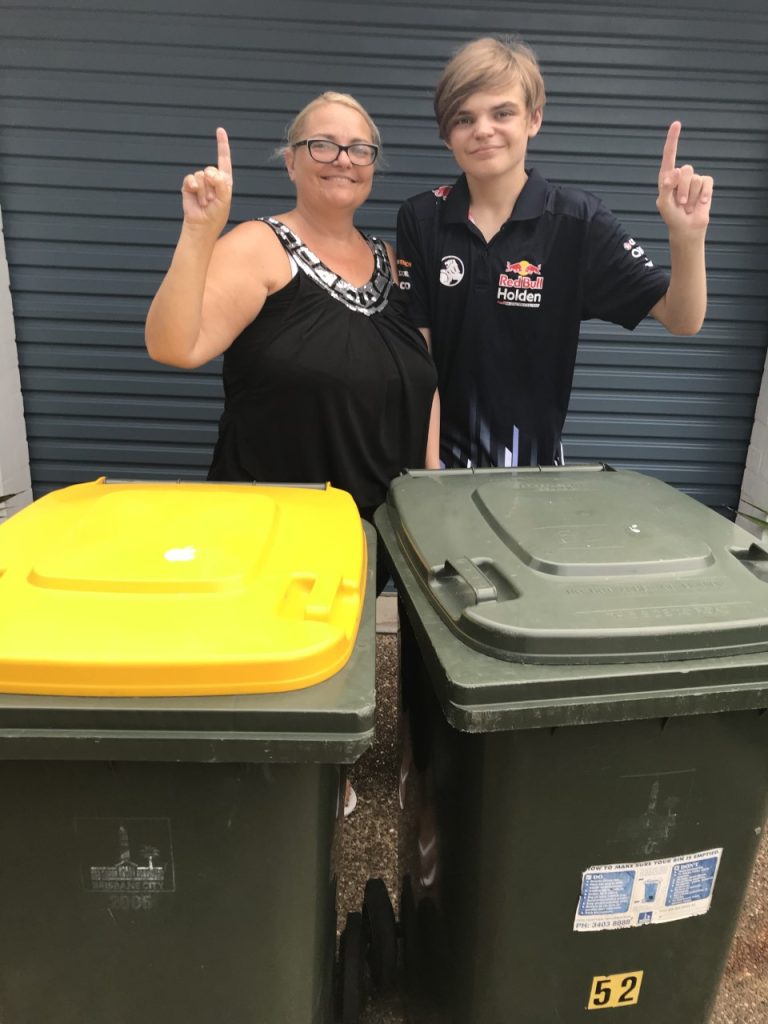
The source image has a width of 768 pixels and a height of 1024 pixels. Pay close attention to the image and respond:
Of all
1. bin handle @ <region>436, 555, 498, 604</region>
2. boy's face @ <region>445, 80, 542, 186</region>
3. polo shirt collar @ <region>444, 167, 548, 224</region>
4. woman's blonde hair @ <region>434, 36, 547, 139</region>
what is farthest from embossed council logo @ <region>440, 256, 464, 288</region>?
bin handle @ <region>436, 555, 498, 604</region>

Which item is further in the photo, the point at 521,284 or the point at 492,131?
the point at 521,284

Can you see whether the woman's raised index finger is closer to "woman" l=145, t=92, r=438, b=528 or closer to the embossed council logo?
"woman" l=145, t=92, r=438, b=528

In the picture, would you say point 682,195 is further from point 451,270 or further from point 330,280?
point 330,280

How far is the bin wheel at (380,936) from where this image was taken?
5.71 ft

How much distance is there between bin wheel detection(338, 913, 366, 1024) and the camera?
163 centimetres

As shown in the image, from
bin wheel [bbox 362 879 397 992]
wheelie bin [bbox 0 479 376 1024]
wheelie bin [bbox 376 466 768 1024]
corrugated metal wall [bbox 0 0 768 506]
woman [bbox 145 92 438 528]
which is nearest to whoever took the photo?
wheelie bin [bbox 0 479 376 1024]

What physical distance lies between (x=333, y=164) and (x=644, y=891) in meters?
1.84

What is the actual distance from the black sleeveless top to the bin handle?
743 millimetres

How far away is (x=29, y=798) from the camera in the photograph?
112cm

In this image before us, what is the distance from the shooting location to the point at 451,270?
2121 mm

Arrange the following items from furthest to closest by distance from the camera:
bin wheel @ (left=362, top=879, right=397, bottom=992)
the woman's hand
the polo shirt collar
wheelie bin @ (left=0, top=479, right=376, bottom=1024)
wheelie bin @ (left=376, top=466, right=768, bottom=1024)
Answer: the polo shirt collar < bin wheel @ (left=362, top=879, right=397, bottom=992) < the woman's hand < wheelie bin @ (left=376, top=466, right=768, bottom=1024) < wheelie bin @ (left=0, top=479, right=376, bottom=1024)

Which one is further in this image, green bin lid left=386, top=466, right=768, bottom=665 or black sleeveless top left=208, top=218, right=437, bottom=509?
black sleeveless top left=208, top=218, right=437, bottom=509

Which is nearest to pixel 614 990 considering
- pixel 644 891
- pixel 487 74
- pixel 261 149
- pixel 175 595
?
pixel 644 891

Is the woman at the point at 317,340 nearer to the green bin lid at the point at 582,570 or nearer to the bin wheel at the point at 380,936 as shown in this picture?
the green bin lid at the point at 582,570
